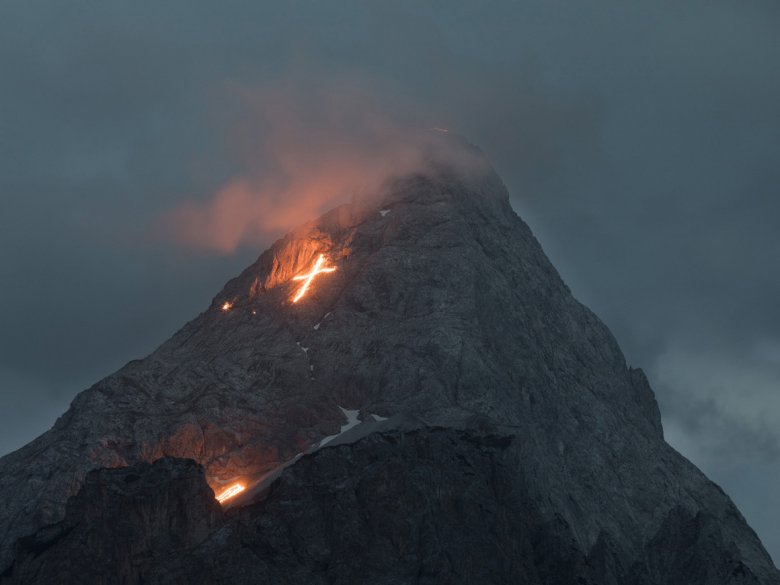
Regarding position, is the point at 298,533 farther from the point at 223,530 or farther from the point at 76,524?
the point at 76,524

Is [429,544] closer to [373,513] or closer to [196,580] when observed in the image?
[373,513]

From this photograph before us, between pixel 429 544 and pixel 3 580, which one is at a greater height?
pixel 429 544

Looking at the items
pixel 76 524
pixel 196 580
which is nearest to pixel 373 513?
pixel 196 580

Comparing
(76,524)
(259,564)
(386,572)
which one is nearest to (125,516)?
(76,524)

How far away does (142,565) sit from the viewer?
19550 cm

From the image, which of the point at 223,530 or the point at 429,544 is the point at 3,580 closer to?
the point at 223,530

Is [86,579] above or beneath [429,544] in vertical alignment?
beneath

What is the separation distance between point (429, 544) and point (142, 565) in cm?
3292

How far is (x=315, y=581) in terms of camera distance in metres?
192

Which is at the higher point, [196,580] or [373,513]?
[373,513]

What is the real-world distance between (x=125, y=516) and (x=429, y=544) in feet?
116

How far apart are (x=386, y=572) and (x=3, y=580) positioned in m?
44.4

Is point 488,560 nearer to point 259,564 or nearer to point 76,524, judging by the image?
point 259,564

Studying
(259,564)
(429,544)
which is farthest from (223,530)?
(429,544)
